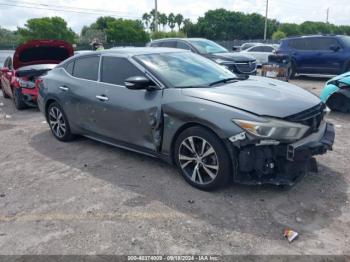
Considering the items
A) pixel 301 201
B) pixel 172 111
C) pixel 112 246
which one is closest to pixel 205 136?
pixel 172 111

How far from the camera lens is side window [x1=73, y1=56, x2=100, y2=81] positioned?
5.27 meters

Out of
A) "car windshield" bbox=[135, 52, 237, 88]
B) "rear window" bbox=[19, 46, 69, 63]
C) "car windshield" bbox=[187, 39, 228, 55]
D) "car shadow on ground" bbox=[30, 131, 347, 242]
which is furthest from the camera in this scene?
"car windshield" bbox=[187, 39, 228, 55]

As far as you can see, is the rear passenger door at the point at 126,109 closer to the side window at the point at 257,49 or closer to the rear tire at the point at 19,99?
the rear tire at the point at 19,99

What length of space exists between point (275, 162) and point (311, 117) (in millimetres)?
660

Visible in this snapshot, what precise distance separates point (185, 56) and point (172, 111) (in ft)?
4.34

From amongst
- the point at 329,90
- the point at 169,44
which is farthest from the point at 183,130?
the point at 169,44

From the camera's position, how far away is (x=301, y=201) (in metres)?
3.74

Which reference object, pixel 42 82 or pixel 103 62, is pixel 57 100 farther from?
pixel 103 62

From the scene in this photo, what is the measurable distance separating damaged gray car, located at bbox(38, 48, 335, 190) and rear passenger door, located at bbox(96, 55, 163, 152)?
13 millimetres

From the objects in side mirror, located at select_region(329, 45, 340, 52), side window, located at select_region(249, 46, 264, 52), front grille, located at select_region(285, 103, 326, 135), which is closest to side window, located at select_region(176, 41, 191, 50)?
side mirror, located at select_region(329, 45, 340, 52)

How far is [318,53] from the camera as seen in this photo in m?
13.0

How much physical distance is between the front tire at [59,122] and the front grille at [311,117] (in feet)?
12.2

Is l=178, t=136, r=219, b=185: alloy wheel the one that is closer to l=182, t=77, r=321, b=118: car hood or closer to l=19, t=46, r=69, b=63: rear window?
l=182, t=77, r=321, b=118: car hood

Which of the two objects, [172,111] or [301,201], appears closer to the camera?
[301,201]
